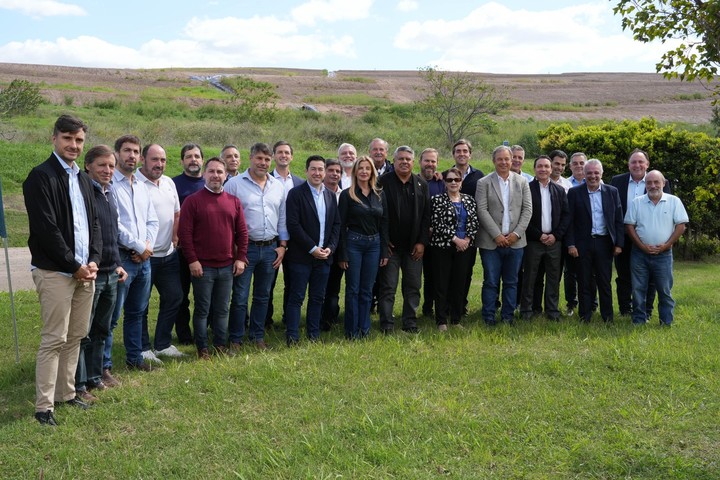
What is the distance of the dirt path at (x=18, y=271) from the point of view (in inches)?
420

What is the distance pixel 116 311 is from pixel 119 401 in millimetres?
902

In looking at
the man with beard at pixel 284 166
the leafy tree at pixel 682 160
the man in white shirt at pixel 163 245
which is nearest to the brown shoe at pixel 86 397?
the man in white shirt at pixel 163 245

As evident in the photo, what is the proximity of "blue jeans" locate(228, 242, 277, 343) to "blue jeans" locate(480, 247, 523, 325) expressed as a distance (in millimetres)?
2644

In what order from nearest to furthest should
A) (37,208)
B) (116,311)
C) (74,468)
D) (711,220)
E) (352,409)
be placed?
1. (74,468)
2. (37,208)
3. (352,409)
4. (116,311)
5. (711,220)

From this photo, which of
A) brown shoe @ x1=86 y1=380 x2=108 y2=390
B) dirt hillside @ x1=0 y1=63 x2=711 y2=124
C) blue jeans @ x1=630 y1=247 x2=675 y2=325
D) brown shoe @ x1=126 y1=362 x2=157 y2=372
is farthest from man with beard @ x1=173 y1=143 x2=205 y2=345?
dirt hillside @ x1=0 y1=63 x2=711 y2=124

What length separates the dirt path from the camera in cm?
1066

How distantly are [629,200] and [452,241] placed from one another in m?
2.62

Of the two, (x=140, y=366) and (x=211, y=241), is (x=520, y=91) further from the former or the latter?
(x=140, y=366)

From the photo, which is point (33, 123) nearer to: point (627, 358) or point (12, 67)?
point (627, 358)

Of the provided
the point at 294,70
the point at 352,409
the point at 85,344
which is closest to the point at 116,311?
the point at 85,344

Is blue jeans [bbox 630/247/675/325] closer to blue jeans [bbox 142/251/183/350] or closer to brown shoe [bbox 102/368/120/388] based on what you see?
blue jeans [bbox 142/251/183/350]

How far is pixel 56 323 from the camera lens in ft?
16.9

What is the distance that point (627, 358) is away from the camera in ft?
21.1

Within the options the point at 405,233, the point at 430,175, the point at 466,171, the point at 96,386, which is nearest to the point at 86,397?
the point at 96,386
